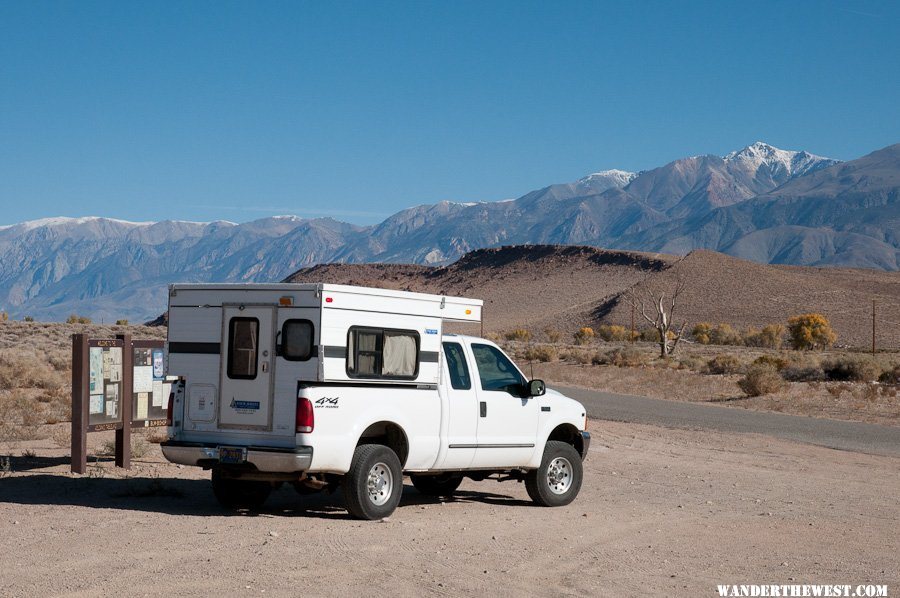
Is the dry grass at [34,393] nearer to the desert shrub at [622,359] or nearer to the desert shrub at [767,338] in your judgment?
the desert shrub at [622,359]

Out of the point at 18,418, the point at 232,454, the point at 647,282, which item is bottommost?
the point at 18,418

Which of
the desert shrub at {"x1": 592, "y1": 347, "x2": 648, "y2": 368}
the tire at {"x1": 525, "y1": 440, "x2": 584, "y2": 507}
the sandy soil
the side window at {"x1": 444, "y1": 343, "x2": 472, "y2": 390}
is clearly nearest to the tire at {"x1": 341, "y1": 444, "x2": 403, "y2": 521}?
the sandy soil

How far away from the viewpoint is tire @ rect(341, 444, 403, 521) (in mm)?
10867

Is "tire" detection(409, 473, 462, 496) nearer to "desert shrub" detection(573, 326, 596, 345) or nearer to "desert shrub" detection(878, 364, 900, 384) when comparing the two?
"desert shrub" detection(878, 364, 900, 384)

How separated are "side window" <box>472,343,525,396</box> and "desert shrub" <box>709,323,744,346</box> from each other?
74.4m

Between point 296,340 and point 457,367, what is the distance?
2138 millimetres

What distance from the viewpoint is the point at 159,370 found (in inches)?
583

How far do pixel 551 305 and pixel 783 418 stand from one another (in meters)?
102

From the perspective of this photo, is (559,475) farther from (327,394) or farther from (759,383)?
(759,383)

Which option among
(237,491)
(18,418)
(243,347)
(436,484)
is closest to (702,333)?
(18,418)

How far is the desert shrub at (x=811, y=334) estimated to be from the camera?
76688 millimetres

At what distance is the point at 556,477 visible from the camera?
12.9 metres

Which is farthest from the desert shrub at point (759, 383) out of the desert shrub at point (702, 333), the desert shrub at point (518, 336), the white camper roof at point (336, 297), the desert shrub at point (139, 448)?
the desert shrub at point (518, 336)

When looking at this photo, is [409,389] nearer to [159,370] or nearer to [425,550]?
[425,550]
